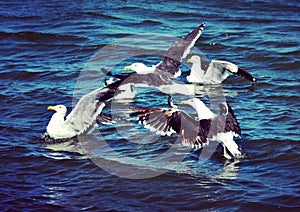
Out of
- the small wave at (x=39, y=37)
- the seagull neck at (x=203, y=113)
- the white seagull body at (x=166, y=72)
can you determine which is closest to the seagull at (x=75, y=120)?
the white seagull body at (x=166, y=72)

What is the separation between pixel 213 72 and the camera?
42.5ft

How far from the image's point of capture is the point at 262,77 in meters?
13.0

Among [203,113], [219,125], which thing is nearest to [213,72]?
[203,113]

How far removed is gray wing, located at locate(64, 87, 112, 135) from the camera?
9.52 m

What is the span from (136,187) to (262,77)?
17.6 ft

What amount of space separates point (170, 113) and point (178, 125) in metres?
0.19

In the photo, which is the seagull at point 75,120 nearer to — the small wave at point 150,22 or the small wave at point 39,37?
the small wave at point 39,37

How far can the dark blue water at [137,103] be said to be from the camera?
820 cm

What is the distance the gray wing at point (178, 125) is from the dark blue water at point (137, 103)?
369 millimetres

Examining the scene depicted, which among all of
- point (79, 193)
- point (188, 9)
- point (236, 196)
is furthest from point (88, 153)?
point (188, 9)

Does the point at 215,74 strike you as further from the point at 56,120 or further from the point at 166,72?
the point at 56,120

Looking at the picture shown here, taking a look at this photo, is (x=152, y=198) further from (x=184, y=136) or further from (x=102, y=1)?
(x=102, y=1)

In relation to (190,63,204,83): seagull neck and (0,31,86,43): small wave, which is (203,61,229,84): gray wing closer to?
(190,63,204,83): seagull neck

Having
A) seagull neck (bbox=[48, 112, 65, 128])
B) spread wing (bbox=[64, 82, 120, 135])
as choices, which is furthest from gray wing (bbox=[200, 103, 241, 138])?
seagull neck (bbox=[48, 112, 65, 128])
